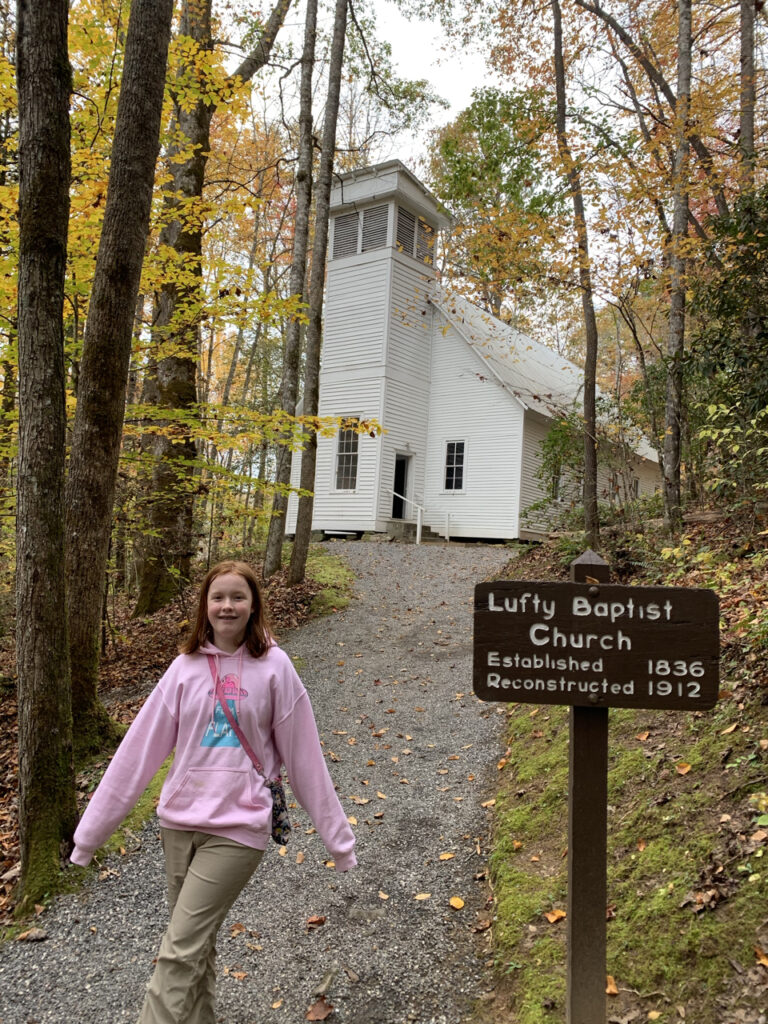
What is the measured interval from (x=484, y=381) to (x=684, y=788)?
16069 millimetres

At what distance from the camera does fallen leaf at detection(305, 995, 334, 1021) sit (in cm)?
287

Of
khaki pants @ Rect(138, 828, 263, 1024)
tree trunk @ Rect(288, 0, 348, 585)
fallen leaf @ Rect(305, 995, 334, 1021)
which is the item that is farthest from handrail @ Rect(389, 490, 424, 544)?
khaki pants @ Rect(138, 828, 263, 1024)

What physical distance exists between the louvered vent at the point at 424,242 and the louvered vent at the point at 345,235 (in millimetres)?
1940

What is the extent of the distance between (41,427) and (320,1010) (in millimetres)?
3349

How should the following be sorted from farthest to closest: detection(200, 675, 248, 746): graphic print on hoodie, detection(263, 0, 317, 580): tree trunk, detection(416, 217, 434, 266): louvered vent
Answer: detection(416, 217, 434, 266): louvered vent → detection(263, 0, 317, 580): tree trunk → detection(200, 675, 248, 746): graphic print on hoodie

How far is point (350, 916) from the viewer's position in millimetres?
3617

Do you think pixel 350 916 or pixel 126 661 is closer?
pixel 350 916

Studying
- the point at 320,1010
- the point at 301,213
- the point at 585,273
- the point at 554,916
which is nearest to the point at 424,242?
the point at 301,213

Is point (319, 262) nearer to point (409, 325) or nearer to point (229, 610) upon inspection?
point (409, 325)

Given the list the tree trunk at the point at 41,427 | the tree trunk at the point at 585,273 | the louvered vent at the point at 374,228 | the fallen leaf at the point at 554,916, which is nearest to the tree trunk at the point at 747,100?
the tree trunk at the point at 585,273

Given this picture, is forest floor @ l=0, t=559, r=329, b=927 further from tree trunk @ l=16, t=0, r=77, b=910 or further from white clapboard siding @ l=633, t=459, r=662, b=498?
white clapboard siding @ l=633, t=459, r=662, b=498

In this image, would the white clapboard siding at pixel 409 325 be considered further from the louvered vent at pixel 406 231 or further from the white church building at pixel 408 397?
the louvered vent at pixel 406 231

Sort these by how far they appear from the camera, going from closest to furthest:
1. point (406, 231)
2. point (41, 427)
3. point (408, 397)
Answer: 1. point (41, 427)
2. point (408, 397)
3. point (406, 231)

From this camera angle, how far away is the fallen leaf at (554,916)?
3.25 metres
